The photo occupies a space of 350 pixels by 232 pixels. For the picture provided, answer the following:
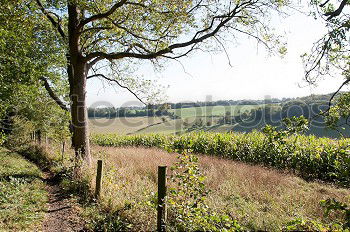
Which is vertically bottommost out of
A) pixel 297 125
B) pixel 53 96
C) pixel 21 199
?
pixel 21 199

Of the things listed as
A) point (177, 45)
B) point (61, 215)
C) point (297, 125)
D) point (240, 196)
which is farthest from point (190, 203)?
point (177, 45)

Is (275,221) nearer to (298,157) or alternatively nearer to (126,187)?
(126,187)

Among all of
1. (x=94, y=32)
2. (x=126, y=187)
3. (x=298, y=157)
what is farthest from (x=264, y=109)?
(x=126, y=187)

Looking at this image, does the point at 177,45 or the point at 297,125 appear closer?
the point at 297,125

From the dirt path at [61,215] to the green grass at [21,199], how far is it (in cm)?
21

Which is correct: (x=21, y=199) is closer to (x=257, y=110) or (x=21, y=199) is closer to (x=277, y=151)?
→ (x=277, y=151)

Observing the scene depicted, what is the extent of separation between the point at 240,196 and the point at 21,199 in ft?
23.4

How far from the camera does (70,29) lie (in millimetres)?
11883

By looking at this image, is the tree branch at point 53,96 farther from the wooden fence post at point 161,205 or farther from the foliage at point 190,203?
the foliage at point 190,203

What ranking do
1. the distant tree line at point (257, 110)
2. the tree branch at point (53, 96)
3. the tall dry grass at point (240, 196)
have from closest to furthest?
the tall dry grass at point (240, 196), the tree branch at point (53, 96), the distant tree line at point (257, 110)

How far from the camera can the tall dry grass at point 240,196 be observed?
250 inches

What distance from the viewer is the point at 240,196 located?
9078 millimetres

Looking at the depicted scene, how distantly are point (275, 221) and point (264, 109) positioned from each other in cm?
6199

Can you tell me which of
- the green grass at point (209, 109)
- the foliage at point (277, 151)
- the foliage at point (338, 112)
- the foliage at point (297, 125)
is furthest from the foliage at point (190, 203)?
the green grass at point (209, 109)
